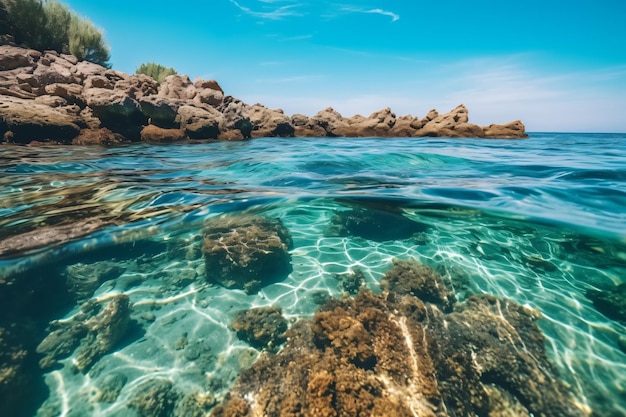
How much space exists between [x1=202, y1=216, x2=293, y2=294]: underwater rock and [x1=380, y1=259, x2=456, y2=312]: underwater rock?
167cm

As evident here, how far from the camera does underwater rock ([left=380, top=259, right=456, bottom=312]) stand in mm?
4074

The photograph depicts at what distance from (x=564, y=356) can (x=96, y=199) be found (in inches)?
305

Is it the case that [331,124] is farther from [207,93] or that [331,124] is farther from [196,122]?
[196,122]

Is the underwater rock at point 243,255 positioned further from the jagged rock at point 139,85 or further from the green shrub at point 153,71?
the green shrub at point 153,71

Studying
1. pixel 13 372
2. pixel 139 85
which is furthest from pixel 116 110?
pixel 13 372

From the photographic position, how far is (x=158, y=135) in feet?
55.6

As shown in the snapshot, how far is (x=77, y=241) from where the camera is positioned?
4.09 m

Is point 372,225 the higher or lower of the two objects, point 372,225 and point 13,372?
the higher

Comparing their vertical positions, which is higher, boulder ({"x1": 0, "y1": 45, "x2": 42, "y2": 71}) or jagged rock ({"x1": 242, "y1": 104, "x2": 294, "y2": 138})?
boulder ({"x1": 0, "y1": 45, "x2": 42, "y2": 71})

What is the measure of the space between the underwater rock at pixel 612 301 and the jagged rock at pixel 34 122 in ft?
61.5

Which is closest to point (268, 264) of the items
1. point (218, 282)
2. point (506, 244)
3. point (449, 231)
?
point (218, 282)

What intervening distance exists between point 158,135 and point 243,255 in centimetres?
1568

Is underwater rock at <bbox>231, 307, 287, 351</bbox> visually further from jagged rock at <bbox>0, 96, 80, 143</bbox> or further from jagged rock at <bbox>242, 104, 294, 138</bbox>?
jagged rock at <bbox>242, 104, 294, 138</bbox>

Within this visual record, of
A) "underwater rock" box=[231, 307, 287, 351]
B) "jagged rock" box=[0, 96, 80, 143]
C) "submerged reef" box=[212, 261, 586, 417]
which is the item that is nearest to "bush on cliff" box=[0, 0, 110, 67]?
"jagged rock" box=[0, 96, 80, 143]
